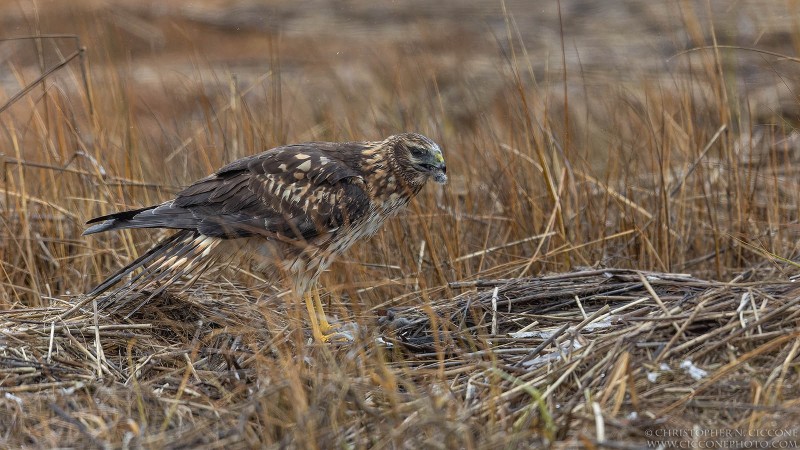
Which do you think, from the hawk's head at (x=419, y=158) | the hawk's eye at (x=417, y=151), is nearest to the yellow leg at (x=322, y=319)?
the hawk's head at (x=419, y=158)

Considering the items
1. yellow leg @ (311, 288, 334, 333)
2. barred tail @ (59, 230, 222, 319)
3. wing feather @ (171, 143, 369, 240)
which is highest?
wing feather @ (171, 143, 369, 240)

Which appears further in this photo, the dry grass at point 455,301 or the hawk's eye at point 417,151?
the hawk's eye at point 417,151

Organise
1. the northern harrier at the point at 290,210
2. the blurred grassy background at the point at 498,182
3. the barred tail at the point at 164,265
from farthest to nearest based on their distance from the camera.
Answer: the blurred grassy background at the point at 498,182
the northern harrier at the point at 290,210
the barred tail at the point at 164,265

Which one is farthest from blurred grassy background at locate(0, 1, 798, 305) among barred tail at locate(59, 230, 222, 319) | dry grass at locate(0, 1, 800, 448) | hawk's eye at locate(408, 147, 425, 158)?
barred tail at locate(59, 230, 222, 319)

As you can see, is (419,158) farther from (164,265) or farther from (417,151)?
(164,265)

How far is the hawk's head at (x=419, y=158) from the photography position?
494 centimetres

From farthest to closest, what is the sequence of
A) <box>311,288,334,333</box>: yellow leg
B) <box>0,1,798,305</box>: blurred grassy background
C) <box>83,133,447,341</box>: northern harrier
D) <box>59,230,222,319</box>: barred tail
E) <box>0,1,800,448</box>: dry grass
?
<box>0,1,798,305</box>: blurred grassy background, <box>311,288,334,333</box>: yellow leg, <box>83,133,447,341</box>: northern harrier, <box>59,230,222,319</box>: barred tail, <box>0,1,800,448</box>: dry grass

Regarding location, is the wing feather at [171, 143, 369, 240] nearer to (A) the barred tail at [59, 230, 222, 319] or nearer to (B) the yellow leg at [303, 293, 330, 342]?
(A) the barred tail at [59, 230, 222, 319]

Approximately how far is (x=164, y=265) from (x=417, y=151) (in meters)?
1.39

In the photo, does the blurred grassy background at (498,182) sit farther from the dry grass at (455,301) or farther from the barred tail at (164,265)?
the barred tail at (164,265)

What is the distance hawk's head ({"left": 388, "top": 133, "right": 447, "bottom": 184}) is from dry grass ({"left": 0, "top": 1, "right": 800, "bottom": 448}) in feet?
1.27

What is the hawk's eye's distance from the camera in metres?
4.98

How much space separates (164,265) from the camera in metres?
4.70

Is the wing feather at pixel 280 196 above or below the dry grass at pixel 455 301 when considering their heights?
Result: above
